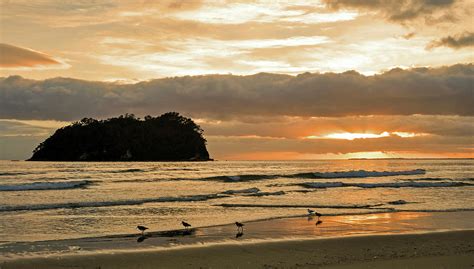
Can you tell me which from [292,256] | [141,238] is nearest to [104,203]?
[141,238]

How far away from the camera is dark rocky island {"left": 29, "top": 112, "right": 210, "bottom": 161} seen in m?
174

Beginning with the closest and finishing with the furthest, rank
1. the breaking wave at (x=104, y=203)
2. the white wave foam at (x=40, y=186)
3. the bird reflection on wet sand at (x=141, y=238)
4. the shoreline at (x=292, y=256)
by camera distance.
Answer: the shoreline at (x=292, y=256)
the bird reflection on wet sand at (x=141, y=238)
the breaking wave at (x=104, y=203)
the white wave foam at (x=40, y=186)

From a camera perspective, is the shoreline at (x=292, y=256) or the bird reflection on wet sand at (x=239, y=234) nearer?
the shoreline at (x=292, y=256)

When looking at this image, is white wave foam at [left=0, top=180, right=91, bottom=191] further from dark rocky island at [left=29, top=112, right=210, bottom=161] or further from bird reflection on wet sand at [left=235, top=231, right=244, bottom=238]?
dark rocky island at [left=29, top=112, right=210, bottom=161]

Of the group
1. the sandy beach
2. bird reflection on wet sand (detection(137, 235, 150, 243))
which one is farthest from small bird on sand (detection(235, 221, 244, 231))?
bird reflection on wet sand (detection(137, 235, 150, 243))

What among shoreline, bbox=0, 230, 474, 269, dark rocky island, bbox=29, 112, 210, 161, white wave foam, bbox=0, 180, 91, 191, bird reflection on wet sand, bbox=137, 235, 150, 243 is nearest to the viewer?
shoreline, bbox=0, 230, 474, 269

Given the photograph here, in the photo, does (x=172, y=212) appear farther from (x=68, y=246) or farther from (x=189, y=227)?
(x=68, y=246)

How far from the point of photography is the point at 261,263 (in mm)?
14406

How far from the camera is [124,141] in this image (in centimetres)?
17625

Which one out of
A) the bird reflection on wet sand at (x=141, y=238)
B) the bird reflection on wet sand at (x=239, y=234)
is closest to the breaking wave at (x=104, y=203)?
the bird reflection on wet sand at (x=141, y=238)

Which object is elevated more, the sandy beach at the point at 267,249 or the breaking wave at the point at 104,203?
the sandy beach at the point at 267,249

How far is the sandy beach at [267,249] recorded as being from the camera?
14.4 meters

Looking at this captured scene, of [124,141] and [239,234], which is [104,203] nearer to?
[239,234]

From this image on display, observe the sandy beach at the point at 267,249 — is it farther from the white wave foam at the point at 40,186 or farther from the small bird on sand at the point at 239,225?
the white wave foam at the point at 40,186
